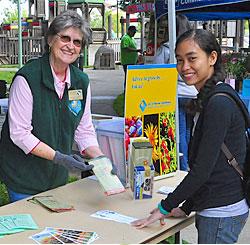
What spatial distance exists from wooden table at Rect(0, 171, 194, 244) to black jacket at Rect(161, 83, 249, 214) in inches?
6.2

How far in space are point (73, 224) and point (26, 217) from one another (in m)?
0.21

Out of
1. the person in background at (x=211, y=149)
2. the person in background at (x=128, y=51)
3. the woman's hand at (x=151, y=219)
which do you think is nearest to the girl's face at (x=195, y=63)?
the person in background at (x=211, y=149)

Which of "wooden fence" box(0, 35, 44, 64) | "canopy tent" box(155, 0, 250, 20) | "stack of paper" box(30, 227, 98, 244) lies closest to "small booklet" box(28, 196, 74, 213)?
"stack of paper" box(30, 227, 98, 244)

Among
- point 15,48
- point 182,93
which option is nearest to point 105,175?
point 182,93

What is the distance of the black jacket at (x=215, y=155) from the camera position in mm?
1805

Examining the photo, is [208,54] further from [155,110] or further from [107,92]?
[107,92]

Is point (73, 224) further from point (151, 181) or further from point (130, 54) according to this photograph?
point (130, 54)

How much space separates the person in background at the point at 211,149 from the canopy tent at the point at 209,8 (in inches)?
241

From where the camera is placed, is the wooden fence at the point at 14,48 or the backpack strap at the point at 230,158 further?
the wooden fence at the point at 14,48

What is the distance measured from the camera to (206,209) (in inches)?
75.9

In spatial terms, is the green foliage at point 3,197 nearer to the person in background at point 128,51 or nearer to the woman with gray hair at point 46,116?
the woman with gray hair at point 46,116

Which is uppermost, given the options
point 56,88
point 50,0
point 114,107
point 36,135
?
point 50,0

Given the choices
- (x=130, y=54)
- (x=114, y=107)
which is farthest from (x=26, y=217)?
(x=130, y=54)

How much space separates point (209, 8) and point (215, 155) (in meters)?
8.41
